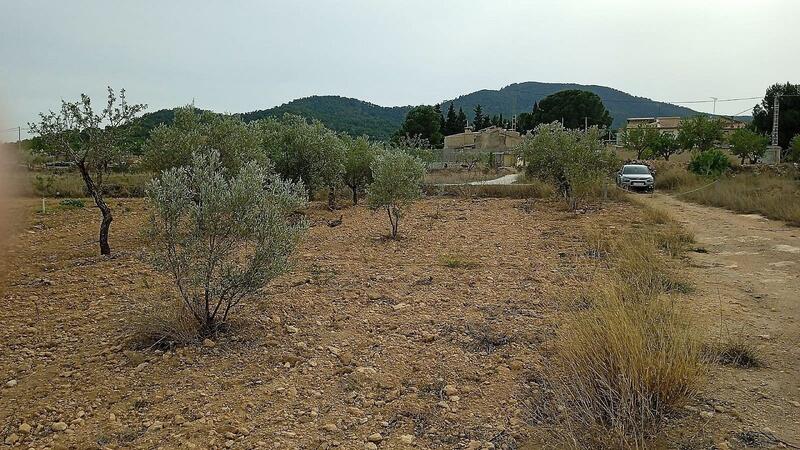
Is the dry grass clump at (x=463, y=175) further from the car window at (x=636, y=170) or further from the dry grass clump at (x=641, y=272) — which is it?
the dry grass clump at (x=641, y=272)

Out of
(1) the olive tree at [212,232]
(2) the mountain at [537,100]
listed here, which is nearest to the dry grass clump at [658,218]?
(1) the olive tree at [212,232]

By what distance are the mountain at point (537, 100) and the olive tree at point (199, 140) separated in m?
106

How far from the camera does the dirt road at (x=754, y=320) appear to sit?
339 centimetres

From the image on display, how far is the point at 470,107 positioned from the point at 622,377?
4942 inches

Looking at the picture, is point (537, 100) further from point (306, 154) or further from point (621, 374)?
point (621, 374)

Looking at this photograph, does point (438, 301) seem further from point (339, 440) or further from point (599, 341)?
point (339, 440)

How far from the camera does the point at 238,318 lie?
5.53 metres

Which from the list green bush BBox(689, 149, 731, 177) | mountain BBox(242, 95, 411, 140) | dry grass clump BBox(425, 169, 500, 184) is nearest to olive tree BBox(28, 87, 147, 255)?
dry grass clump BBox(425, 169, 500, 184)

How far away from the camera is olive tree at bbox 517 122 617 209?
16141 millimetres

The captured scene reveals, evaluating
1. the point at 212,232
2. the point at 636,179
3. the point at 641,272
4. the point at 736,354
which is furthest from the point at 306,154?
the point at 636,179

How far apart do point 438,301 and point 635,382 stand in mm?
3187

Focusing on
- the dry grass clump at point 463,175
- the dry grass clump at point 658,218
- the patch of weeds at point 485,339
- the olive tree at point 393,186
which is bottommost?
the dry grass clump at point 658,218

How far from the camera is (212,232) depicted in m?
A: 4.90

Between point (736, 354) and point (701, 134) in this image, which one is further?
point (701, 134)
